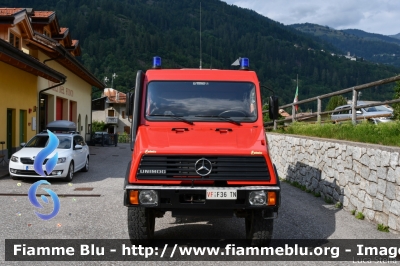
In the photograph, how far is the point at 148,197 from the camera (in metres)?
5.33

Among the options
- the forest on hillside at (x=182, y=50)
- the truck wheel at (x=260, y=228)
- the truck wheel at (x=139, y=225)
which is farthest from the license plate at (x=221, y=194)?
the forest on hillside at (x=182, y=50)

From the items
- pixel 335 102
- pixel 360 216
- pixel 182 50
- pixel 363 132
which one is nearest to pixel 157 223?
pixel 360 216

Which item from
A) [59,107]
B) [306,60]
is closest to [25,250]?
[59,107]

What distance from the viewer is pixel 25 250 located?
570 centimetres

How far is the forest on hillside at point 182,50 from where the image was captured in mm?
83188

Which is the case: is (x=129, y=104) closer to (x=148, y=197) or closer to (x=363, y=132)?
(x=148, y=197)

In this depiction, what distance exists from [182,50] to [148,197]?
9209 cm

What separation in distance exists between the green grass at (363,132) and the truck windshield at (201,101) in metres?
3.03

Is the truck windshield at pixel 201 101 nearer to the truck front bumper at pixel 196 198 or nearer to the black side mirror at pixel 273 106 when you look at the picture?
the black side mirror at pixel 273 106

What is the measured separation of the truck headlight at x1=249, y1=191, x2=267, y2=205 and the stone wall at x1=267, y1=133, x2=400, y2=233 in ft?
8.51

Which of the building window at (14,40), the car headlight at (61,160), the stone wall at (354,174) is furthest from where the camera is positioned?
the building window at (14,40)

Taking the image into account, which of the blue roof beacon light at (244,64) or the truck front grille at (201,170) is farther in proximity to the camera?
the blue roof beacon light at (244,64)

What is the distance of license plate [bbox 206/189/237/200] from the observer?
531 cm

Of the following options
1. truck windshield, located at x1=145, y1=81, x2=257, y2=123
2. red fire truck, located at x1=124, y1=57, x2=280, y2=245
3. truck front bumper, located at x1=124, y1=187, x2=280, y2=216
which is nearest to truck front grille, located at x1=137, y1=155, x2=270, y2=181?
red fire truck, located at x1=124, y1=57, x2=280, y2=245
